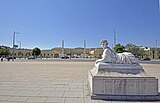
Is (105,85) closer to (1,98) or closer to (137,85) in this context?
(137,85)

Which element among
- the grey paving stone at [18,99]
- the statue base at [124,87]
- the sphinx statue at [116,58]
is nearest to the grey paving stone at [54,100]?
the grey paving stone at [18,99]

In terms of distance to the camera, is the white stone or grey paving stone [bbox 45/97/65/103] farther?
the white stone

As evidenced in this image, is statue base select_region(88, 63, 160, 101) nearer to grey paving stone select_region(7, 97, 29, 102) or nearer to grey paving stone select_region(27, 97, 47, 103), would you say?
grey paving stone select_region(27, 97, 47, 103)

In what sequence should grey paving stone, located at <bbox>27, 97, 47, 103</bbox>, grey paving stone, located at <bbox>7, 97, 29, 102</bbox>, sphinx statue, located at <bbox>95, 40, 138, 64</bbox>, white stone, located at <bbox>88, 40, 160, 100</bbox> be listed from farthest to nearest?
1. sphinx statue, located at <bbox>95, 40, 138, 64</bbox>
2. white stone, located at <bbox>88, 40, 160, 100</bbox>
3. grey paving stone, located at <bbox>7, 97, 29, 102</bbox>
4. grey paving stone, located at <bbox>27, 97, 47, 103</bbox>

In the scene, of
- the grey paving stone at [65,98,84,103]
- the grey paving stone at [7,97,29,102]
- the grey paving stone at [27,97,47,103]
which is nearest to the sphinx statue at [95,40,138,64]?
the grey paving stone at [65,98,84,103]

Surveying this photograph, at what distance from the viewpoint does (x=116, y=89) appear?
281 inches

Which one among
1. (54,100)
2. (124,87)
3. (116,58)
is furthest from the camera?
(116,58)

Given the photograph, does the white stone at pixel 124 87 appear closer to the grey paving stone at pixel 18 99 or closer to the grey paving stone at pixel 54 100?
the grey paving stone at pixel 54 100

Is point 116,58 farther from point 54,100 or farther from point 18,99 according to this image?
point 18,99

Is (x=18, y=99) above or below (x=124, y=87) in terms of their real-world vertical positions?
below

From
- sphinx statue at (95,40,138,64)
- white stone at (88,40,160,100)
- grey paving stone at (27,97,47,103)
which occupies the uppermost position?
sphinx statue at (95,40,138,64)

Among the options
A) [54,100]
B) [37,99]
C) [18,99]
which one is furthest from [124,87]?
[18,99]

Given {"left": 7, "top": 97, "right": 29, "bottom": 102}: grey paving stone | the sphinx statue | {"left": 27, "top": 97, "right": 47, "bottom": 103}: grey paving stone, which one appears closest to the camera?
{"left": 27, "top": 97, "right": 47, "bottom": 103}: grey paving stone

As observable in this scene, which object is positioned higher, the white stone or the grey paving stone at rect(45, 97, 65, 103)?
the white stone
